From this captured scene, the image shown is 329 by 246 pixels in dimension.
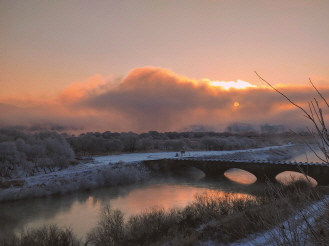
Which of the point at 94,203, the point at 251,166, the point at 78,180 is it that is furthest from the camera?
the point at 251,166

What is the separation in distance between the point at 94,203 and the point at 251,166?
2802 cm

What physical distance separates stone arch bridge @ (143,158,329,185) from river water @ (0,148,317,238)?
9.36 feet

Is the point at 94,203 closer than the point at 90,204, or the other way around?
the point at 90,204

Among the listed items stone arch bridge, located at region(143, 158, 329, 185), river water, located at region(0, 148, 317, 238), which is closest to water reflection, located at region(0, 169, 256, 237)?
river water, located at region(0, 148, 317, 238)

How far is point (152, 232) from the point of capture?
1741cm

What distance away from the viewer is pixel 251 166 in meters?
45.4

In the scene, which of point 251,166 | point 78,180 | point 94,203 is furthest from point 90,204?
point 251,166

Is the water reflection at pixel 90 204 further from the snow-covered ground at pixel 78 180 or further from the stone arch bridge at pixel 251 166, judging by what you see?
the stone arch bridge at pixel 251 166

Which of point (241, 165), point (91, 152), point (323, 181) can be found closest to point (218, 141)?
point (91, 152)

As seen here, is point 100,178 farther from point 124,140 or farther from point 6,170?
point 124,140

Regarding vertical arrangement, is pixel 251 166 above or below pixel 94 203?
above

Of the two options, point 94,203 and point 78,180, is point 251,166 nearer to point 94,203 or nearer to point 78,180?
point 94,203

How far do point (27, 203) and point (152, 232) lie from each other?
2065 centimetres

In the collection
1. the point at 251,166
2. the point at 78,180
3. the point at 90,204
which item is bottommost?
the point at 90,204
